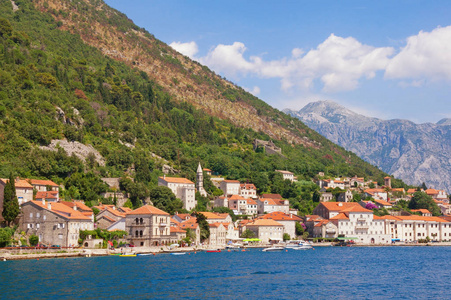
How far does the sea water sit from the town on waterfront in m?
7.96

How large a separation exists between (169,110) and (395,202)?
73.4 metres

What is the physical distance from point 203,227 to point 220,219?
11350 millimetres

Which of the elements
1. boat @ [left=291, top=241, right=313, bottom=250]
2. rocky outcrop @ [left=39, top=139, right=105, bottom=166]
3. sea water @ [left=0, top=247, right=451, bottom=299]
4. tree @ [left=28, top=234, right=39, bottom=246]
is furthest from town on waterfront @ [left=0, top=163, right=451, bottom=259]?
rocky outcrop @ [left=39, top=139, right=105, bottom=166]

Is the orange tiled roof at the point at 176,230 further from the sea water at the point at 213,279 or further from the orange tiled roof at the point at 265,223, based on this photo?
the orange tiled roof at the point at 265,223

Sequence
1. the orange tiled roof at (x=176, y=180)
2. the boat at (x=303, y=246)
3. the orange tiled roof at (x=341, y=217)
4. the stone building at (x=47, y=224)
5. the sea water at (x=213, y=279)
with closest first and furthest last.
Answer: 1. the sea water at (x=213, y=279)
2. the stone building at (x=47, y=224)
3. the boat at (x=303, y=246)
4. the orange tiled roof at (x=176, y=180)
5. the orange tiled roof at (x=341, y=217)

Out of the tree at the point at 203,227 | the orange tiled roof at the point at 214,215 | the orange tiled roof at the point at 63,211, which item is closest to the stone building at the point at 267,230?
the orange tiled roof at the point at 214,215

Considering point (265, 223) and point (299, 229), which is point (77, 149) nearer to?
point (265, 223)

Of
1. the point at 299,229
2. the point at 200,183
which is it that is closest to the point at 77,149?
the point at 200,183

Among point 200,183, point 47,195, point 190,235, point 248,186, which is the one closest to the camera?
point 47,195

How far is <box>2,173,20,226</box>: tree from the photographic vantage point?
254 feet

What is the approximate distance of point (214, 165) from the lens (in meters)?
157

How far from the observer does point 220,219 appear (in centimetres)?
11950

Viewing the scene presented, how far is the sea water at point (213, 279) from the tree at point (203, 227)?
2750cm

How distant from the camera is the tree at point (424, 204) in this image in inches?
6211
